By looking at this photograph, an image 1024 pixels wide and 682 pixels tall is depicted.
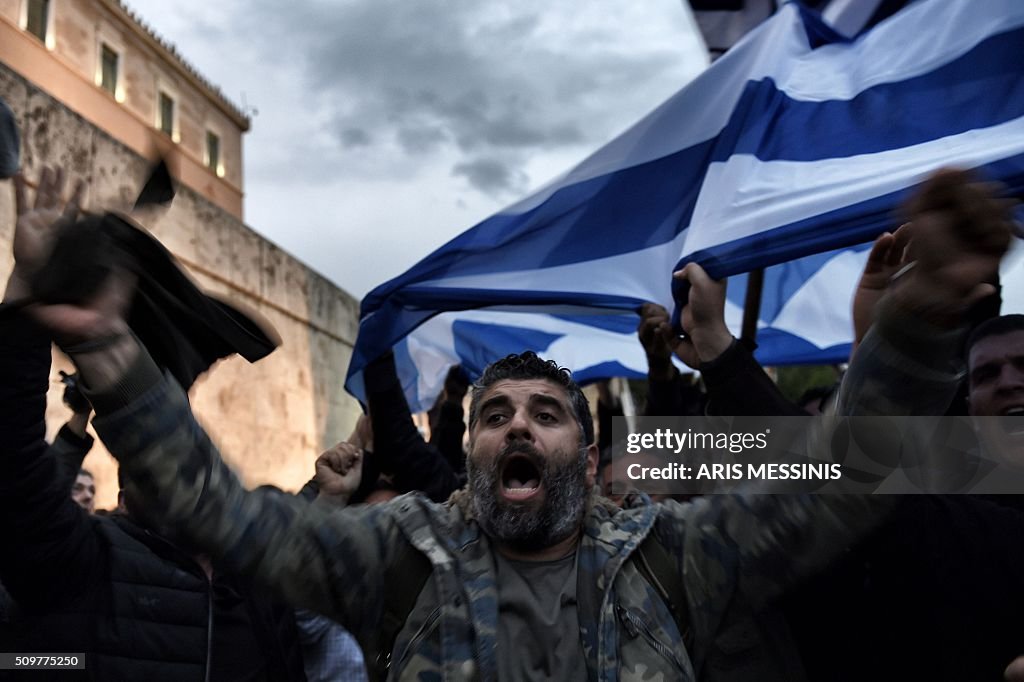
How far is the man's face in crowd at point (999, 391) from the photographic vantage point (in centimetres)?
195

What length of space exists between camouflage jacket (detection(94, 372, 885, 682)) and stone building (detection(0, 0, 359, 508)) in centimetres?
18

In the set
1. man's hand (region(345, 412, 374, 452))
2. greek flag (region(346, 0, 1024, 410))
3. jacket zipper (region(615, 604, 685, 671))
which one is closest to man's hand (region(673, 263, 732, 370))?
greek flag (region(346, 0, 1024, 410))

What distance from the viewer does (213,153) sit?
23891mm

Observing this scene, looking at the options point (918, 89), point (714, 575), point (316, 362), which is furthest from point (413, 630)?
point (316, 362)

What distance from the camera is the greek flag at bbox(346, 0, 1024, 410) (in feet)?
7.95

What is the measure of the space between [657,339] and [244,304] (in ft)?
9.39

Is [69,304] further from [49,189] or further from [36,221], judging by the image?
[49,189]

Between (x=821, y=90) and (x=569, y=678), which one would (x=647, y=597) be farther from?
(x=821, y=90)

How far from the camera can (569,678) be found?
5.04 feet

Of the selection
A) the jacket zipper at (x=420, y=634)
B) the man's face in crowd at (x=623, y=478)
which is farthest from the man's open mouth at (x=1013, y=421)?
the jacket zipper at (x=420, y=634)

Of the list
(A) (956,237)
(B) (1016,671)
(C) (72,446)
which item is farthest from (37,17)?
(B) (1016,671)

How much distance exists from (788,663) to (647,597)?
358 millimetres

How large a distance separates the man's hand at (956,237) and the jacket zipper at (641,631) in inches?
28.5

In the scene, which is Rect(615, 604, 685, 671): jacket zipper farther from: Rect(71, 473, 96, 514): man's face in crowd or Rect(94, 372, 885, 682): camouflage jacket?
Rect(71, 473, 96, 514): man's face in crowd
